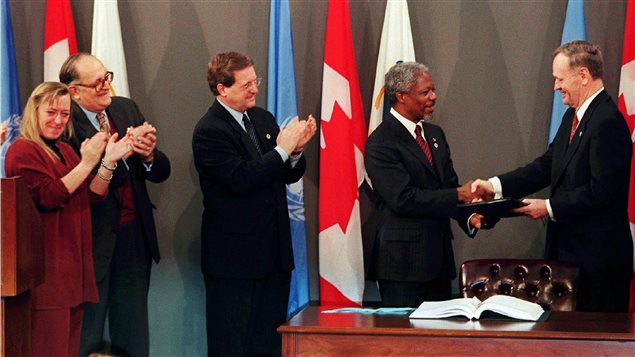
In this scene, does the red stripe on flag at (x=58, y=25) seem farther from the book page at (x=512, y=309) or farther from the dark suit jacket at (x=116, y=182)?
the book page at (x=512, y=309)

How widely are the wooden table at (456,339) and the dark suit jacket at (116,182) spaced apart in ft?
6.15

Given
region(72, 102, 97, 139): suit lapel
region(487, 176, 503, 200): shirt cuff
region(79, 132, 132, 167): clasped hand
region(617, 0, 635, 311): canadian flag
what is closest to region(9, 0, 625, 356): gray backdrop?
region(617, 0, 635, 311): canadian flag

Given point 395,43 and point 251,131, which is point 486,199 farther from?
point 251,131

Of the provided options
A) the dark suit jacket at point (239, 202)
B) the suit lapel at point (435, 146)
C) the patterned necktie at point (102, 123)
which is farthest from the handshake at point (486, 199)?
the patterned necktie at point (102, 123)

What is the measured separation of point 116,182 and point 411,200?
146cm

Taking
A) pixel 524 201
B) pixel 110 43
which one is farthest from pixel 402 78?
pixel 110 43

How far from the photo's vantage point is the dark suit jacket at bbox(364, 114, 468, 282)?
15.0ft

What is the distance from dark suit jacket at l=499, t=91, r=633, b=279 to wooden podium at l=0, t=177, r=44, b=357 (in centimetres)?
243

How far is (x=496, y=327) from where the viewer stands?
2975 mm

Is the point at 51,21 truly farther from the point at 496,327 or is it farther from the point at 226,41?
the point at 496,327

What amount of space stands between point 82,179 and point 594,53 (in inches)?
99.7

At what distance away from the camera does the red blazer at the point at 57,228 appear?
409 cm

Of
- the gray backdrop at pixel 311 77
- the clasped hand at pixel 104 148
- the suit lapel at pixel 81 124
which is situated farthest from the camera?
the gray backdrop at pixel 311 77

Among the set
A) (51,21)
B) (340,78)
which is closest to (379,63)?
(340,78)
